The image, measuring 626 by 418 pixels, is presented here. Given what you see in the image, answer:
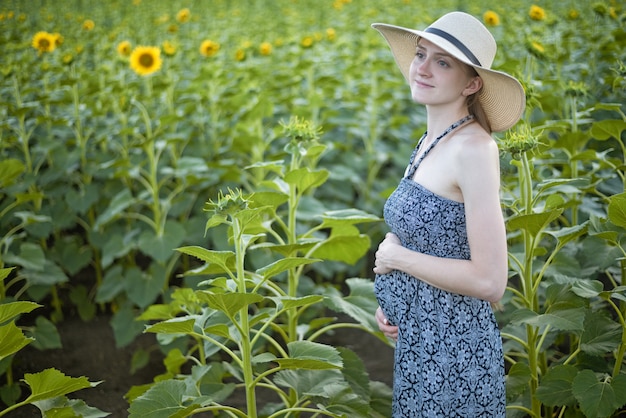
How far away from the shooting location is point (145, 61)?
3.95m

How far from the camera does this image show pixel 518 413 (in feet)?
7.34

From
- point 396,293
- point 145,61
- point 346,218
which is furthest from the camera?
point 145,61

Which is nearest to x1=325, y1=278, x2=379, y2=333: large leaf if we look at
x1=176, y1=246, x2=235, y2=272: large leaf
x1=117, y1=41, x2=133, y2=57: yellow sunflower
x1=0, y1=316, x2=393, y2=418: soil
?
x1=176, y1=246, x2=235, y2=272: large leaf

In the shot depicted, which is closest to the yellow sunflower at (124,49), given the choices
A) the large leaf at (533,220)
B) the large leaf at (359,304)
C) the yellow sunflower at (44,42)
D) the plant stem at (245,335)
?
the yellow sunflower at (44,42)

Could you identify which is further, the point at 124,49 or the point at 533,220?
the point at 124,49

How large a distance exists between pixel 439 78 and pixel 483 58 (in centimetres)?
11

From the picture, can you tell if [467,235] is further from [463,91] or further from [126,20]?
[126,20]

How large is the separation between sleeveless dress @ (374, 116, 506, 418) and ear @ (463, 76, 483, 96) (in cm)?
6

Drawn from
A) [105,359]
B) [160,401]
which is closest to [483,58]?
[160,401]

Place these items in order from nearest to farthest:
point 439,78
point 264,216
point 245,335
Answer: point 439,78, point 245,335, point 264,216

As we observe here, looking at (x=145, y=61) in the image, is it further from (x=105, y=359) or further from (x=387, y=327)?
(x=387, y=327)

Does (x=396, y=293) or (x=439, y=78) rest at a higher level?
(x=439, y=78)

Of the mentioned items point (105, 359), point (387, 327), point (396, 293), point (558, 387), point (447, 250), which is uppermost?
point (447, 250)

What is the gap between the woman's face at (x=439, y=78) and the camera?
1711mm
